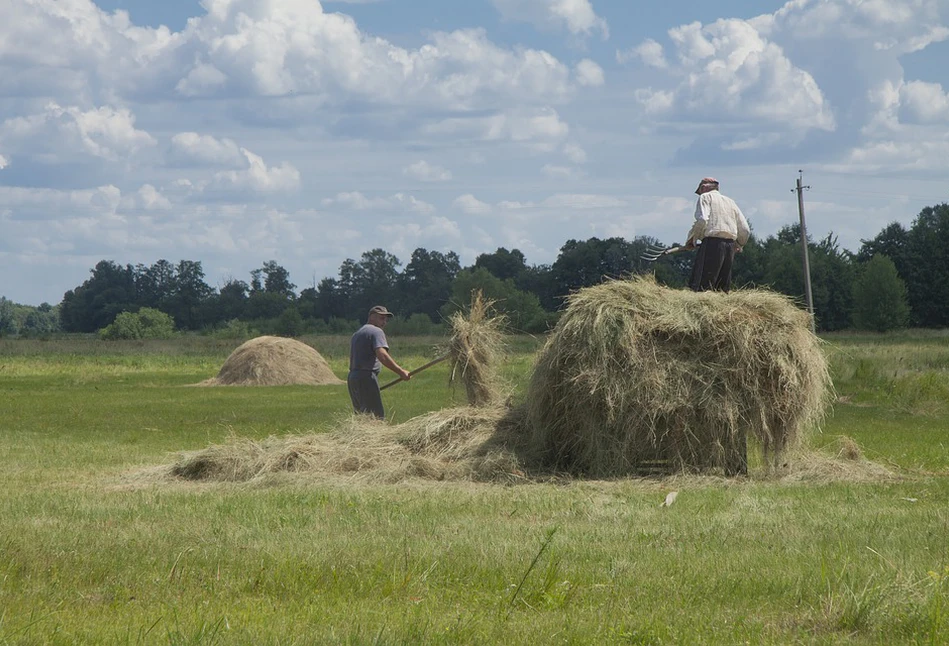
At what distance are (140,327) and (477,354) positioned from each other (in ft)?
341

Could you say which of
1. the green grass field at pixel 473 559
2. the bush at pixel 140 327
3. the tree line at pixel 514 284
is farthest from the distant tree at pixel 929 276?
the green grass field at pixel 473 559

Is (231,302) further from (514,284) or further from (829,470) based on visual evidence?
(829,470)

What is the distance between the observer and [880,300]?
91.6 metres

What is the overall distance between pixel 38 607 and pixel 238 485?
6.64 m

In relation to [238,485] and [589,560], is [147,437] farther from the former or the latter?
[589,560]

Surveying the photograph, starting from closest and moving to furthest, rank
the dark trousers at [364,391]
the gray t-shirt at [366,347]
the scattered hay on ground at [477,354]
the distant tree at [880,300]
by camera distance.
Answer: the scattered hay on ground at [477,354], the gray t-shirt at [366,347], the dark trousers at [364,391], the distant tree at [880,300]

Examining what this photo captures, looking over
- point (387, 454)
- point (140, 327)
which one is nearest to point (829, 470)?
point (387, 454)

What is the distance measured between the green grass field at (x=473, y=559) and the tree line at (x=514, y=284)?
37.2m

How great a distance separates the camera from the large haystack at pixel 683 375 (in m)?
13.5

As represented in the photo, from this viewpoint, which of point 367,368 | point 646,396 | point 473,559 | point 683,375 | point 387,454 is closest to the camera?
point 473,559

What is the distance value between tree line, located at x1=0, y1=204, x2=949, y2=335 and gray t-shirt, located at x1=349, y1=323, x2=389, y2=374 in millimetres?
33044

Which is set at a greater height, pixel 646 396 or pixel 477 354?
pixel 477 354

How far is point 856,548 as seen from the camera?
8555mm

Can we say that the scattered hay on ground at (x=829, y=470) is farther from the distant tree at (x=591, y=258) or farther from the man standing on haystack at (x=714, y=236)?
the distant tree at (x=591, y=258)
